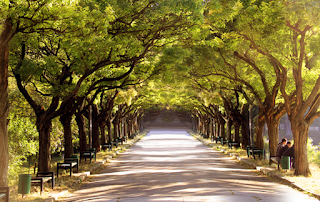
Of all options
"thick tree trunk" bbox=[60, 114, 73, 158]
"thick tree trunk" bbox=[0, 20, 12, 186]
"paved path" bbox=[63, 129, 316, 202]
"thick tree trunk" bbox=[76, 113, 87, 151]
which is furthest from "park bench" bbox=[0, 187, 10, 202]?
"thick tree trunk" bbox=[76, 113, 87, 151]

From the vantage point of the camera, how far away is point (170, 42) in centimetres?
1596

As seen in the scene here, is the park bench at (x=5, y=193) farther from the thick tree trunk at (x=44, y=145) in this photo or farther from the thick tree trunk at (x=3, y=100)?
the thick tree trunk at (x=44, y=145)

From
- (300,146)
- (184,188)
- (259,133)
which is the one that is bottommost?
(184,188)

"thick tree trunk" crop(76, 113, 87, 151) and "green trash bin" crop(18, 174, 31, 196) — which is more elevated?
"thick tree trunk" crop(76, 113, 87, 151)

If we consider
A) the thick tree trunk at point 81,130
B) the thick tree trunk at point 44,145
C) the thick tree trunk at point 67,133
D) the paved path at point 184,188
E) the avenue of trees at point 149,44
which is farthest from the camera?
the thick tree trunk at point 81,130

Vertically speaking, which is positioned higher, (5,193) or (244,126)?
(244,126)

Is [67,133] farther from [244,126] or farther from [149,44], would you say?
[244,126]

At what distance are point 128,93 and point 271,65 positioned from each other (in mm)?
13327

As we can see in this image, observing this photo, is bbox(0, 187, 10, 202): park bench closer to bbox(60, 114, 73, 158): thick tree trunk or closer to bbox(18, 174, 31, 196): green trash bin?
bbox(18, 174, 31, 196): green trash bin

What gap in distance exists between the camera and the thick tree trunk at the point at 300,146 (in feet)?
48.1

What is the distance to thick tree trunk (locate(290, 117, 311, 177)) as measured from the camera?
48.1ft

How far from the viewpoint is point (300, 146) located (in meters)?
14.9

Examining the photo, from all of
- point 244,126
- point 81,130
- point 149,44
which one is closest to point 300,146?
point 149,44

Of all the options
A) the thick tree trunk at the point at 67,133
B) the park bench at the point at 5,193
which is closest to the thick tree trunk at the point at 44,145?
the thick tree trunk at the point at 67,133
